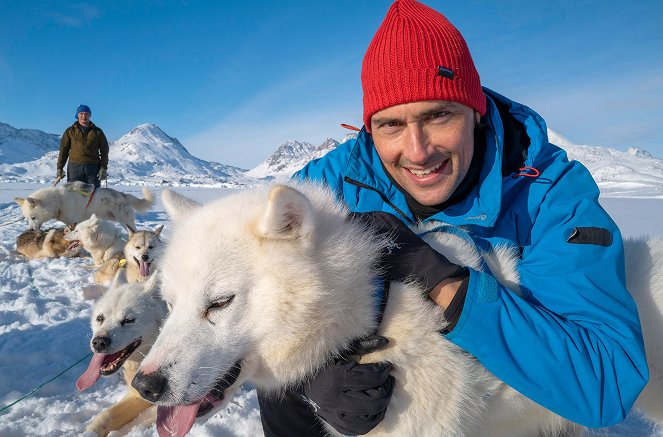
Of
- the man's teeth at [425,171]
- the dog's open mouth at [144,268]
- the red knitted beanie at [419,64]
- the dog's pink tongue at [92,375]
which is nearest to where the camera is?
the red knitted beanie at [419,64]

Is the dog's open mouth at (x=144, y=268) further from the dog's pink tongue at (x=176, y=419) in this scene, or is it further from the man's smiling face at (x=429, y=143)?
the man's smiling face at (x=429, y=143)

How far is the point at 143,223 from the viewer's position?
1052cm

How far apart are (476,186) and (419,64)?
0.63 meters

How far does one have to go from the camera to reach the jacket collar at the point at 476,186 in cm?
172

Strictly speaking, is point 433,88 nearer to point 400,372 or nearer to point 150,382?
point 400,372

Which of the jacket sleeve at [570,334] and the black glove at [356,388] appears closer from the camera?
the jacket sleeve at [570,334]

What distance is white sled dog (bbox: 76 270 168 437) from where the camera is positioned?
8.24 feet

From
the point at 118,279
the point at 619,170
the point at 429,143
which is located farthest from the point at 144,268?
the point at 619,170

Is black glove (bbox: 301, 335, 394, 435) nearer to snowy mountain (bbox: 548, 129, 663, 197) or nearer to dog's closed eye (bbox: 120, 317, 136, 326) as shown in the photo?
dog's closed eye (bbox: 120, 317, 136, 326)

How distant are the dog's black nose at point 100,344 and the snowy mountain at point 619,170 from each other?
4.12 metres

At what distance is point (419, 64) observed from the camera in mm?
1707

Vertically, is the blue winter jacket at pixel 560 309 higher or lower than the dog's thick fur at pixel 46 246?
higher

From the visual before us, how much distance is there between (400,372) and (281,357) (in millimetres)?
437

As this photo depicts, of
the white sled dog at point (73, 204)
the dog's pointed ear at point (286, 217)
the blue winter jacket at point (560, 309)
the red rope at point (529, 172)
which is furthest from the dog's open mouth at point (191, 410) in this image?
the white sled dog at point (73, 204)
